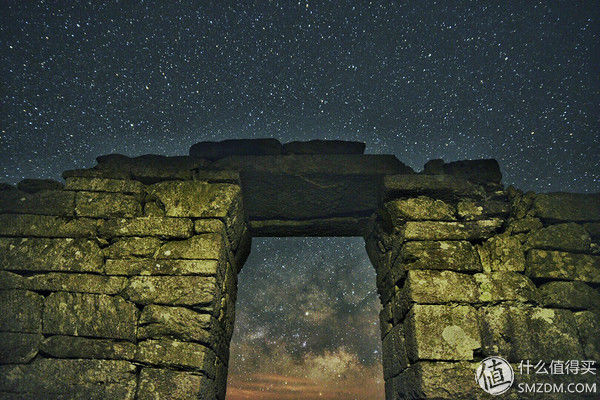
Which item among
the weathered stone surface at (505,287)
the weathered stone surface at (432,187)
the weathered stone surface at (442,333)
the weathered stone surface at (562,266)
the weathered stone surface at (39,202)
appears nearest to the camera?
the weathered stone surface at (442,333)

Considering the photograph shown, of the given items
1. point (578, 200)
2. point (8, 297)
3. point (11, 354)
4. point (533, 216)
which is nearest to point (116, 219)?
point (8, 297)

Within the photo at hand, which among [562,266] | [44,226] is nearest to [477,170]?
[562,266]

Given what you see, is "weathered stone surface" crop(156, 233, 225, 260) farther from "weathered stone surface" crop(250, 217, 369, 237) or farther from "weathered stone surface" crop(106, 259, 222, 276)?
"weathered stone surface" crop(250, 217, 369, 237)

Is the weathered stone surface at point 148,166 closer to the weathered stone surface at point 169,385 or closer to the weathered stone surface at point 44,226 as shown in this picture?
the weathered stone surface at point 44,226

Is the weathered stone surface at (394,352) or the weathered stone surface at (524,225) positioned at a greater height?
the weathered stone surface at (524,225)

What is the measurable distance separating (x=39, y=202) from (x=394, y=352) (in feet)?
12.9

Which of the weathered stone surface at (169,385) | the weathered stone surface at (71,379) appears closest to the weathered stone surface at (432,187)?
the weathered stone surface at (169,385)

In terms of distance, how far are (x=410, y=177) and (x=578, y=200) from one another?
5.68ft

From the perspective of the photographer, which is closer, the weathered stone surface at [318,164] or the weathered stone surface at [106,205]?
the weathered stone surface at [106,205]

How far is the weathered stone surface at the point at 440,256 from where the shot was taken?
10.3 ft

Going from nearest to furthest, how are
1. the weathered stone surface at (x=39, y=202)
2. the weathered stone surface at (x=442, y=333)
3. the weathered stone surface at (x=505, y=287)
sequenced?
the weathered stone surface at (x=442, y=333)
the weathered stone surface at (x=505, y=287)
the weathered stone surface at (x=39, y=202)

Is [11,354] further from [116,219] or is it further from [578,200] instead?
[578,200]

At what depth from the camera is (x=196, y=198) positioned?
3.49m

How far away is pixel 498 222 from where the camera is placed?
340cm
